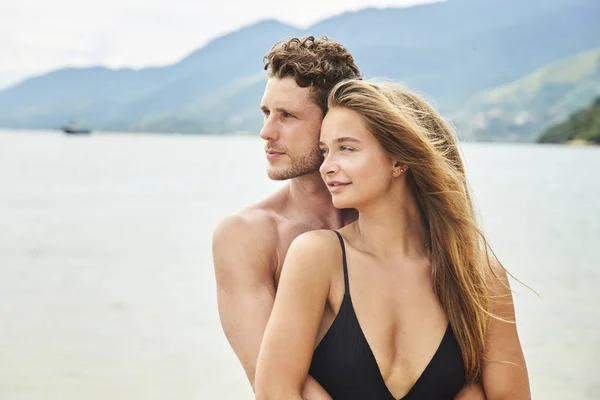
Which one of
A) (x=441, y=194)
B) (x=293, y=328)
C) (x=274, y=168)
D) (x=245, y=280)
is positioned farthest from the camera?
(x=274, y=168)

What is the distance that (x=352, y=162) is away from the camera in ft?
11.3

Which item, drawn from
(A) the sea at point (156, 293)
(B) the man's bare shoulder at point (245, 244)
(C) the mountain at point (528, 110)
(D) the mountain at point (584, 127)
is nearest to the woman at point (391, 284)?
(B) the man's bare shoulder at point (245, 244)

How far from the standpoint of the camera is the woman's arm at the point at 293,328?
3.27m

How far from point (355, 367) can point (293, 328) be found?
31 cm

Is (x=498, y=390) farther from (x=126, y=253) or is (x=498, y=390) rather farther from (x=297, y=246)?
(x=126, y=253)

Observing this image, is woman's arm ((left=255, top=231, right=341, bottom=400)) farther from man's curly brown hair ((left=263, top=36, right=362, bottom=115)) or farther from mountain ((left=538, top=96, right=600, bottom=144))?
mountain ((left=538, top=96, right=600, bottom=144))

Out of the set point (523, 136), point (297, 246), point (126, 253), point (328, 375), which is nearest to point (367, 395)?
point (328, 375)

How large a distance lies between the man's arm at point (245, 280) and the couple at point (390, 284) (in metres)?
0.07

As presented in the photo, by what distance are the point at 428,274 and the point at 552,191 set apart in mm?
44918

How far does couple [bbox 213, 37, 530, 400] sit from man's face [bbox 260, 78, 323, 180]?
1.60 feet

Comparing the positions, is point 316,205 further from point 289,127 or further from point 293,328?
point 293,328

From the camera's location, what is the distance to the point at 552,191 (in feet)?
153

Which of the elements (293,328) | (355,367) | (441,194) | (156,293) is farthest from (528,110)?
(293,328)

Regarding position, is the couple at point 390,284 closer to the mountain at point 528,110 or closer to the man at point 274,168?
the man at point 274,168
